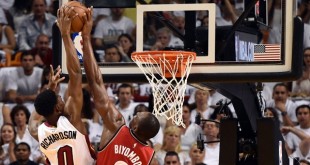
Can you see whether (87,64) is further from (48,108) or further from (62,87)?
(62,87)

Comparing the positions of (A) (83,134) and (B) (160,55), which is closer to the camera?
(A) (83,134)

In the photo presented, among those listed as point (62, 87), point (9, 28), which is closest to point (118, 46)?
point (62, 87)

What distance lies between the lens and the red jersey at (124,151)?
4.84 m

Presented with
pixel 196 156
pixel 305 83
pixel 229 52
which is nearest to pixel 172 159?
pixel 196 156

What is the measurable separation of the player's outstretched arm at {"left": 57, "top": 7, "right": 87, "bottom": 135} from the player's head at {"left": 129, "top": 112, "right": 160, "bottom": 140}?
350 millimetres

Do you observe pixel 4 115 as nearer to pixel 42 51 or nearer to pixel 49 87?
pixel 42 51

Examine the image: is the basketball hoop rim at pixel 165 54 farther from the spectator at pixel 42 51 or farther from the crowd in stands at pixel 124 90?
the spectator at pixel 42 51

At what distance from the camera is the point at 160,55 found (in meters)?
5.23

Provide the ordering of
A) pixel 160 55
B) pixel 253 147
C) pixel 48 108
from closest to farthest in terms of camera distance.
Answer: pixel 48 108 < pixel 160 55 < pixel 253 147

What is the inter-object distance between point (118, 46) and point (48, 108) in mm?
4575

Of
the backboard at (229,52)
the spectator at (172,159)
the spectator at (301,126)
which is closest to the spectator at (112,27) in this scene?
the spectator at (172,159)

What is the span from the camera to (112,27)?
32.4ft

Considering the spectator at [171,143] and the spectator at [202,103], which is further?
the spectator at [202,103]

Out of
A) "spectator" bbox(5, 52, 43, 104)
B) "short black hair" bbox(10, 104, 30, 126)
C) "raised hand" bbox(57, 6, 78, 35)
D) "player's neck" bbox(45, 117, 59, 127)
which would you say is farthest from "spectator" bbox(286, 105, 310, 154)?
"raised hand" bbox(57, 6, 78, 35)
